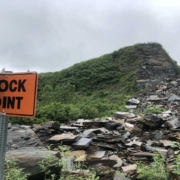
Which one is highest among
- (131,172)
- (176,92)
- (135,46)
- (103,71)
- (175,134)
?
(135,46)

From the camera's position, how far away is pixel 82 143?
7.97m

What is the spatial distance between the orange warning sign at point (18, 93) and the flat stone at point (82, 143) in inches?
236

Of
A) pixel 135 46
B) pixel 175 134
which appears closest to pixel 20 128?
pixel 175 134

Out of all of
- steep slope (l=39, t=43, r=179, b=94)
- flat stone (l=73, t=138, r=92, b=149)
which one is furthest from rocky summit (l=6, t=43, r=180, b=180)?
steep slope (l=39, t=43, r=179, b=94)

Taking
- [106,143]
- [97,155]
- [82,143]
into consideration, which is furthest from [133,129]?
[97,155]

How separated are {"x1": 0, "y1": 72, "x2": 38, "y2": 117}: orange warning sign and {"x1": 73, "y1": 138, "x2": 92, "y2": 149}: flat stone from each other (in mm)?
6006

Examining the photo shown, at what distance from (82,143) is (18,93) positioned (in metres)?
6.18

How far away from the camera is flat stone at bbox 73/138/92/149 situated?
7.87m

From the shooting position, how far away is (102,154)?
7.42 meters

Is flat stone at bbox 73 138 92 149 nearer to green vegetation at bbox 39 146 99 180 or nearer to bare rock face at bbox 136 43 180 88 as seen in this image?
green vegetation at bbox 39 146 99 180

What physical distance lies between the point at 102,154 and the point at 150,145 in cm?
180

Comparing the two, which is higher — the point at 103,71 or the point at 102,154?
the point at 103,71

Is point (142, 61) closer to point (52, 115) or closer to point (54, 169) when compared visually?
point (52, 115)

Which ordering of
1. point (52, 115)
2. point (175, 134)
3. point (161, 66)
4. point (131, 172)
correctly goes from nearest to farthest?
1. point (131, 172)
2. point (175, 134)
3. point (52, 115)
4. point (161, 66)
